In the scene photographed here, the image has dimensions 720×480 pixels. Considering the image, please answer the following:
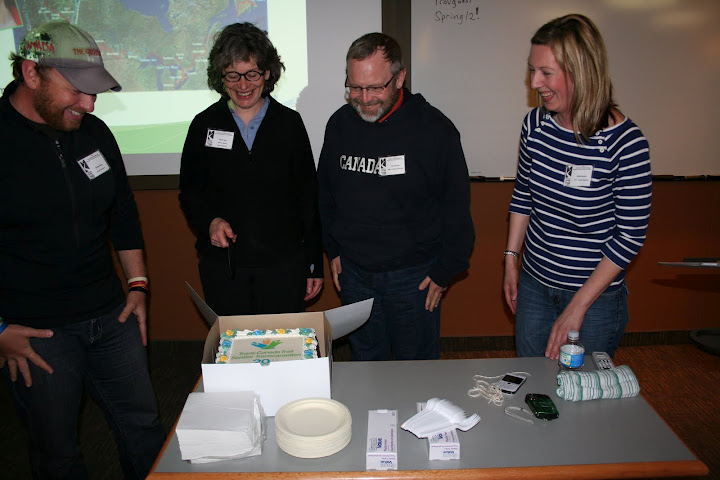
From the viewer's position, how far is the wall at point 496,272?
307cm

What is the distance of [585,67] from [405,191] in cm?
77

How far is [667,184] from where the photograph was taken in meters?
3.05

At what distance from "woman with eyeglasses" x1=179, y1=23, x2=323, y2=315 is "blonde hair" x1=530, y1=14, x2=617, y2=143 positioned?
108cm

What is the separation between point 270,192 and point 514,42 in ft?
5.54

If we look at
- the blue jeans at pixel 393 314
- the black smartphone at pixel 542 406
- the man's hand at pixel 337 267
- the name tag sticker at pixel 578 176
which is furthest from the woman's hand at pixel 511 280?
the man's hand at pixel 337 267

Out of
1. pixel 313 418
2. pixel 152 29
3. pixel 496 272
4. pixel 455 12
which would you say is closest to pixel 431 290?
pixel 313 418

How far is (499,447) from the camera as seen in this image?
3.99 ft

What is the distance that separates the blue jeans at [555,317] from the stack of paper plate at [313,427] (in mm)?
773

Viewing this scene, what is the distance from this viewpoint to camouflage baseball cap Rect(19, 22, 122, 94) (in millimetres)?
1440

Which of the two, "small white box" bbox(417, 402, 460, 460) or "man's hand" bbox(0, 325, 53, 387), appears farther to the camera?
"man's hand" bbox(0, 325, 53, 387)

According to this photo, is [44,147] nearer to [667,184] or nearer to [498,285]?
[498,285]

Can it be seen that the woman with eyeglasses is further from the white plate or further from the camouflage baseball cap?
the white plate

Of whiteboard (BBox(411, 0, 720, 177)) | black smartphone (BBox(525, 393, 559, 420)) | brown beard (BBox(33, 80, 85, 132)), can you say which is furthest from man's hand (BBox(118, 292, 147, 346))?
whiteboard (BBox(411, 0, 720, 177))

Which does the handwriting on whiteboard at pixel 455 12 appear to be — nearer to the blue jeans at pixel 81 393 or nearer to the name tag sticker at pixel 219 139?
the name tag sticker at pixel 219 139
